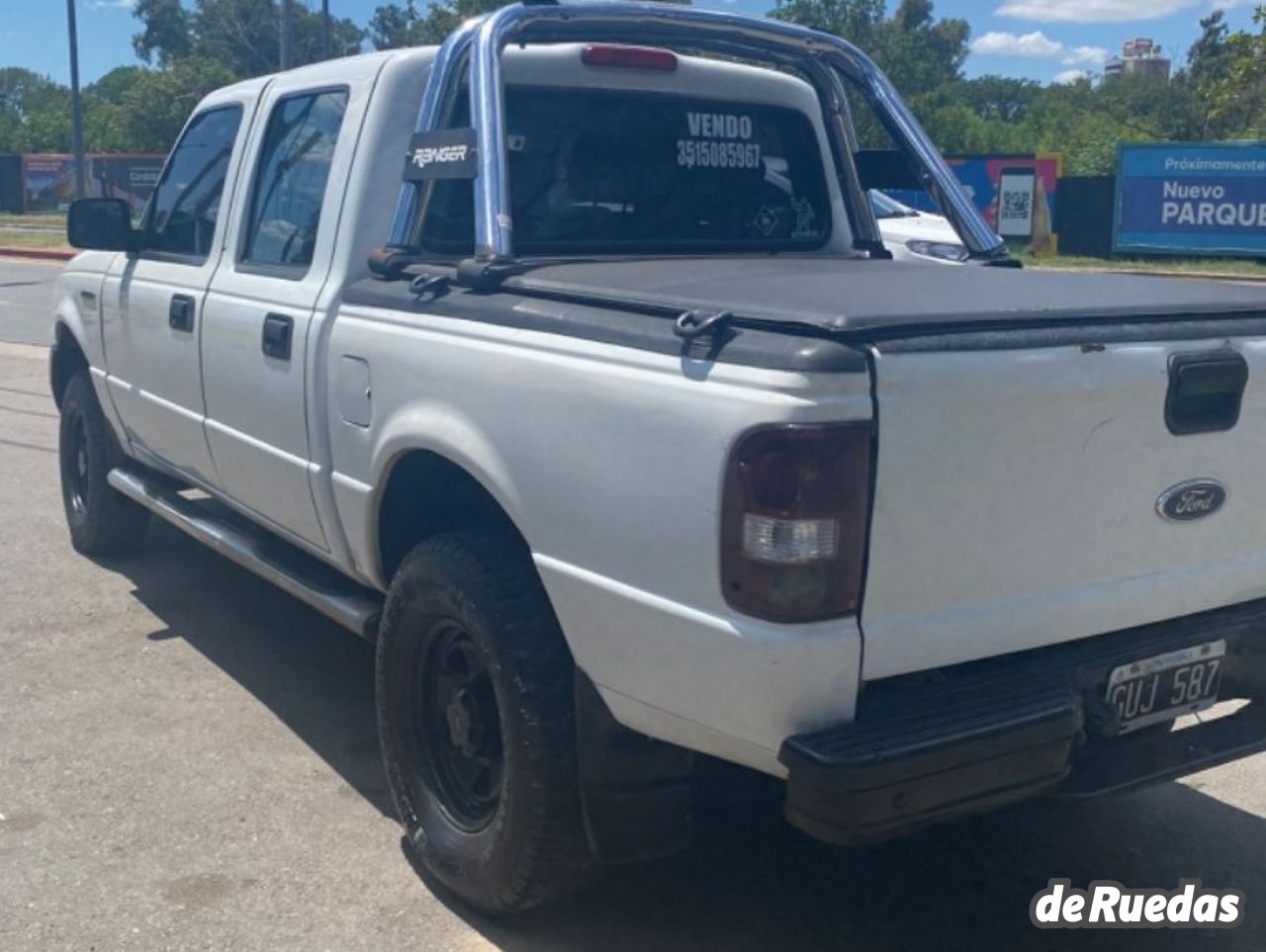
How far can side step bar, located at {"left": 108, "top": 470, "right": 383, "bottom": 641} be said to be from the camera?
169 inches

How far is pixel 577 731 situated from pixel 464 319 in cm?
103

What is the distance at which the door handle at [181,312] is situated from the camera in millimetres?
5109

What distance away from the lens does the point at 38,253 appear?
29812 mm

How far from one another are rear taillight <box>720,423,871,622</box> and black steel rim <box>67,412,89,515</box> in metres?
4.76

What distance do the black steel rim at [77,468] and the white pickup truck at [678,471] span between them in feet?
7.25

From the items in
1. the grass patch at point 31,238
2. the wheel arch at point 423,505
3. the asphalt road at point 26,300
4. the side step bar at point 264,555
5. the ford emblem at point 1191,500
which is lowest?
the asphalt road at point 26,300

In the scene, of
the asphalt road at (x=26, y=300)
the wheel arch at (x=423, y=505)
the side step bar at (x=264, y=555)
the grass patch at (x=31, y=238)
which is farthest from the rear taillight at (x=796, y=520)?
the grass patch at (x=31, y=238)

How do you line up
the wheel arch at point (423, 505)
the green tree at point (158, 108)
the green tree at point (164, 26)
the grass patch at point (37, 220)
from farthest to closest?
the green tree at point (164, 26) < the green tree at point (158, 108) < the grass patch at point (37, 220) < the wheel arch at point (423, 505)

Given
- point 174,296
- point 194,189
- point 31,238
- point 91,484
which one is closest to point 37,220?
point 31,238

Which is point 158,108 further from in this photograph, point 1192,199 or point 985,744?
point 985,744

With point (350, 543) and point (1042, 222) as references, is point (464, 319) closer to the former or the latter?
point (350, 543)

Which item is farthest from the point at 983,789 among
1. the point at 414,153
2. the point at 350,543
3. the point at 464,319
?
the point at 414,153

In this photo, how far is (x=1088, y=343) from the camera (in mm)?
3006

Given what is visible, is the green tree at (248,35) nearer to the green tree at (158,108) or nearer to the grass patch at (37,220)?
the green tree at (158,108)
